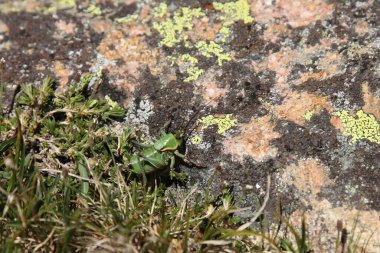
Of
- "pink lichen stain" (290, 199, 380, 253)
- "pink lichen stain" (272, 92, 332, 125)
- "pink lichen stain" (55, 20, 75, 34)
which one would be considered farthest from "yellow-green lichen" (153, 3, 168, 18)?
"pink lichen stain" (290, 199, 380, 253)

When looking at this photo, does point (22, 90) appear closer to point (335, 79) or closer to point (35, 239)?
point (35, 239)

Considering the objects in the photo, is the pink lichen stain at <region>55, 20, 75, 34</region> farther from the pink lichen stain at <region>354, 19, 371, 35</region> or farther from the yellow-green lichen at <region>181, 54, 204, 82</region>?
the pink lichen stain at <region>354, 19, 371, 35</region>

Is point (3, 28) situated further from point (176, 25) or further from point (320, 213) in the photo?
point (320, 213)

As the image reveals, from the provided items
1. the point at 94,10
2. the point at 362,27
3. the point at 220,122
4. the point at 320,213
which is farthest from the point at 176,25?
the point at 320,213

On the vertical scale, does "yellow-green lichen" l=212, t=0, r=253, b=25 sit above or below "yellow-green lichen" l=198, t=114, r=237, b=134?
above

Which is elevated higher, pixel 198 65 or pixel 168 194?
pixel 198 65

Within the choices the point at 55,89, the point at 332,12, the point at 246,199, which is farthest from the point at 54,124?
the point at 332,12
